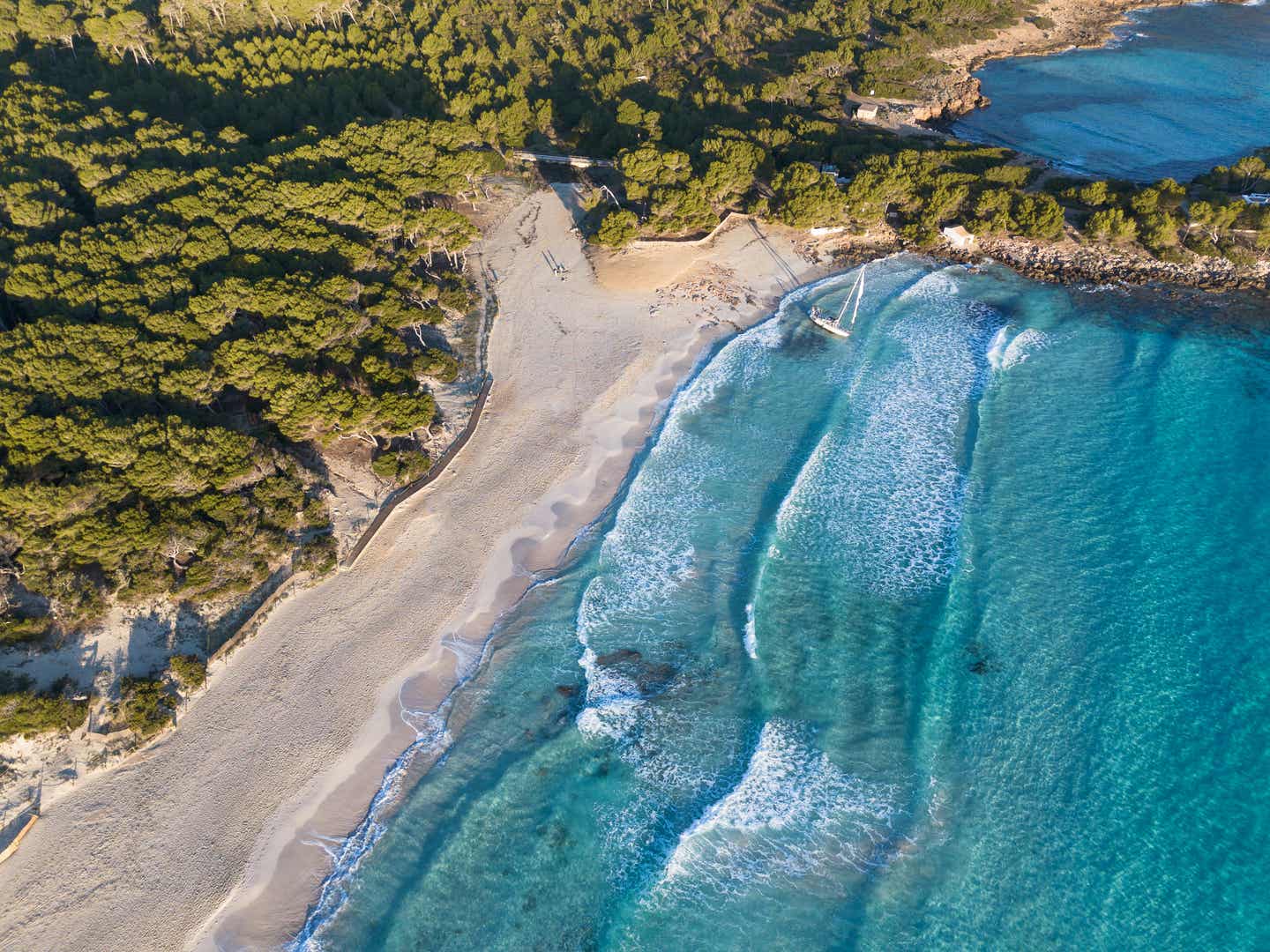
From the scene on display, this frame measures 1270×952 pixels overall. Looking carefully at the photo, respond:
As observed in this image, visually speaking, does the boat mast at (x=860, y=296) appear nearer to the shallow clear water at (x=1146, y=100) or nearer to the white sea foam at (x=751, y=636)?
the white sea foam at (x=751, y=636)

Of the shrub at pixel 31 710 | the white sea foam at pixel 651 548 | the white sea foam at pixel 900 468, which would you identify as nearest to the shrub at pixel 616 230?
the white sea foam at pixel 651 548

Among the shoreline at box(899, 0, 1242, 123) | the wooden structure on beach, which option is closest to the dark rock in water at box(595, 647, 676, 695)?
the wooden structure on beach

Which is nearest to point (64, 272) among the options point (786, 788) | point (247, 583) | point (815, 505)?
point (247, 583)

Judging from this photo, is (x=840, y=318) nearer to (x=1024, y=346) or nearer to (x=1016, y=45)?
(x=1024, y=346)

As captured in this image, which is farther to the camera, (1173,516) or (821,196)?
(821,196)

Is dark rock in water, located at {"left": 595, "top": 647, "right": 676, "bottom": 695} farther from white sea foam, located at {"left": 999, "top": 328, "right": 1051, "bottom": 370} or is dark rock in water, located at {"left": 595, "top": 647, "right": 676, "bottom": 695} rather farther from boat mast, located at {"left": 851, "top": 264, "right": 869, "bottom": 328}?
white sea foam, located at {"left": 999, "top": 328, "right": 1051, "bottom": 370}

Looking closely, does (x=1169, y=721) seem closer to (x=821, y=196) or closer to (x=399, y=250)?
(x=821, y=196)
